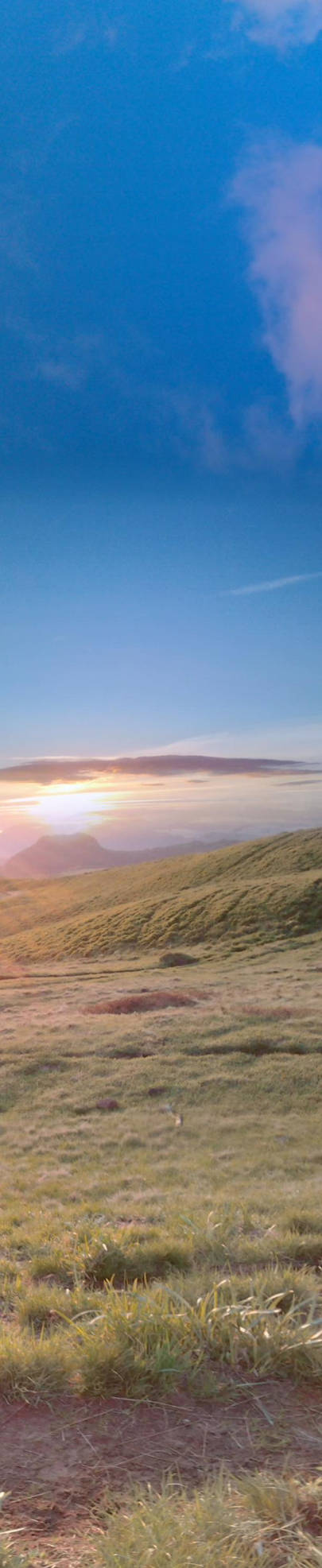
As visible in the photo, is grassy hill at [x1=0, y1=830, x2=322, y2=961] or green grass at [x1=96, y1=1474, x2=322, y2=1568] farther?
grassy hill at [x1=0, y1=830, x2=322, y2=961]

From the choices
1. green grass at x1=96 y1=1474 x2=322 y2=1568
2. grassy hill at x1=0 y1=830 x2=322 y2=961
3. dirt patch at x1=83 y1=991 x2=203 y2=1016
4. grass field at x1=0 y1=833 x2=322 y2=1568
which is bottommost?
grassy hill at x1=0 y1=830 x2=322 y2=961

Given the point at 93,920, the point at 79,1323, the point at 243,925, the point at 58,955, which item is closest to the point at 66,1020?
the point at 79,1323

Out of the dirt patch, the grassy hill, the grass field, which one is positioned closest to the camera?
the grass field

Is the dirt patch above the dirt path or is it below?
below

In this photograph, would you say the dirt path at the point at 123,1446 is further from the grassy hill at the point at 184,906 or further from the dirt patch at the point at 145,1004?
the grassy hill at the point at 184,906

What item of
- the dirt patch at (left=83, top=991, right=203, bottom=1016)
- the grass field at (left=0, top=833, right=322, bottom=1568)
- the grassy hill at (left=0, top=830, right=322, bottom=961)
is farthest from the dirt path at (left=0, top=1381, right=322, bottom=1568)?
the grassy hill at (left=0, top=830, right=322, bottom=961)

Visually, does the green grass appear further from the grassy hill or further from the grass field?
the grassy hill

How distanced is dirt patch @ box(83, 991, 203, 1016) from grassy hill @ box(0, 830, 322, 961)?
1049 inches

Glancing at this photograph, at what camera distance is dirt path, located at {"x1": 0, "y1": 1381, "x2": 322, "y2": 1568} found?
3438 mm

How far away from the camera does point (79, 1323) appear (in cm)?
500

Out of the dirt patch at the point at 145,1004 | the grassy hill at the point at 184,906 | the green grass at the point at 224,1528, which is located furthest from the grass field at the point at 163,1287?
the grassy hill at the point at 184,906

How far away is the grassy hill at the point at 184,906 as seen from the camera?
64812mm

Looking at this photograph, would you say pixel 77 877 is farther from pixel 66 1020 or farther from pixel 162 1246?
pixel 162 1246

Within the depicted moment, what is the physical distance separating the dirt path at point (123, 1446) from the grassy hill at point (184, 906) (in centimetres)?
5568
